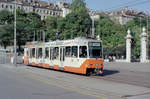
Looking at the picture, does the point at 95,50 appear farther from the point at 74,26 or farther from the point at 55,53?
the point at 74,26

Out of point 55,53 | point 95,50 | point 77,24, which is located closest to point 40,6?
point 77,24

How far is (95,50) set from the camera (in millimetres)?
21312

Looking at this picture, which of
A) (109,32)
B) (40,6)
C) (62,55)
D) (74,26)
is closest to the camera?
(62,55)

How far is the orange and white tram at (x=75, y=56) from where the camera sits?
20969mm

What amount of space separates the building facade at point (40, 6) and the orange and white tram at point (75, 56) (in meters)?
103

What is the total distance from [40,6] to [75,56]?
122 metres

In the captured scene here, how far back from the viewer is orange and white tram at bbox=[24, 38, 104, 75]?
826 inches

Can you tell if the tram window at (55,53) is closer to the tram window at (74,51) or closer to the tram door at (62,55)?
the tram door at (62,55)

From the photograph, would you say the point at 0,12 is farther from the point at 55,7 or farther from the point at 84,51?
the point at 84,51

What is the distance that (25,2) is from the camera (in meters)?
134

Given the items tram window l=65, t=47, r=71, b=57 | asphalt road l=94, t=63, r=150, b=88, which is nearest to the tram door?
tram window l=65, t=47, r=71, b=57

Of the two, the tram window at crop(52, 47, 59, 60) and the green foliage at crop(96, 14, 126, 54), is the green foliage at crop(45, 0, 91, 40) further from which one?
the tram window at crop(52, 47, 59, 60)

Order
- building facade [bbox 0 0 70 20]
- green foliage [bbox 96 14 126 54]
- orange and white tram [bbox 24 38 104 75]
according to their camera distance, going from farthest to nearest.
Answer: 1. building facade [bbox 0 0 70 20]
2. green foliage [bbox 96 14 126 54]
3. orange and white tram [bbox 24 38 104 75]

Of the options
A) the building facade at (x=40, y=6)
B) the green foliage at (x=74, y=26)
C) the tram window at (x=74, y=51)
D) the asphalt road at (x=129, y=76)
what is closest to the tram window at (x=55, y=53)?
the tram window at (x=74, y=51)
